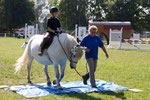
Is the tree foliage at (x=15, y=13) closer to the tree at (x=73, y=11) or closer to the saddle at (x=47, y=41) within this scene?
the tree at (x=73, y=11)

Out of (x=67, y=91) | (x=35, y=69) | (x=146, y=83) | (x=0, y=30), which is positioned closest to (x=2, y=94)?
(x=67, y=91)

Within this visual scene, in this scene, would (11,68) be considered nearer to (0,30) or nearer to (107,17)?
(107,17)

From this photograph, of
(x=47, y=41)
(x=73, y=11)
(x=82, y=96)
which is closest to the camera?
(x=82, y=96)

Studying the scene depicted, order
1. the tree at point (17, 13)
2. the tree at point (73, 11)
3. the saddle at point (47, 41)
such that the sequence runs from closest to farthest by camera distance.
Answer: the saddle at point (47, 41)
the tree at point (17, 13)
the tree at point (73, 11)

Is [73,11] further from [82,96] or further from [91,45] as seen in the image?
[82,96]

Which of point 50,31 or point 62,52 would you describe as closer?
point 62,52

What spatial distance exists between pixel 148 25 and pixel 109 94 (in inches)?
2336

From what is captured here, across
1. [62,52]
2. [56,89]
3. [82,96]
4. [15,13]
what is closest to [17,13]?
[15,13]

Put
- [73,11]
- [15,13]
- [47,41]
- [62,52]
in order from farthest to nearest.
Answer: [73,11], [15,13], [47,41], [62,52]

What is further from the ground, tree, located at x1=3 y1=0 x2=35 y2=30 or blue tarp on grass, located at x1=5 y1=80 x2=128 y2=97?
tree, located at x1=3 y1=0 x2=35 y2=30

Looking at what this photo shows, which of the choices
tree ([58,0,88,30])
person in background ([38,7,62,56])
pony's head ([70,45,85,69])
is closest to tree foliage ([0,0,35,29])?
tree ([58,0,88,30])

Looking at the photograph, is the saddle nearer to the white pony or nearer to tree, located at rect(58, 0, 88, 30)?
the white pony

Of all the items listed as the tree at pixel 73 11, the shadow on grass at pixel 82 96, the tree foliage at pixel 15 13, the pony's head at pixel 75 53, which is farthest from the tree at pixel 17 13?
the shadow on grass at pixel 82 96

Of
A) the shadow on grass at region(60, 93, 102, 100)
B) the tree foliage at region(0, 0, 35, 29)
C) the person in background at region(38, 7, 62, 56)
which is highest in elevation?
the tree foliage at region(0, 0, 35, 29)
